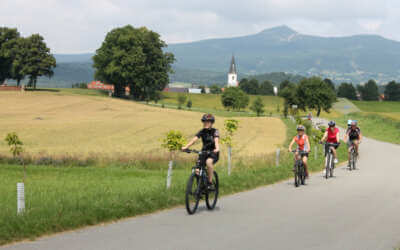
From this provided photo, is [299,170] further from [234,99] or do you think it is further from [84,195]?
[234,99]

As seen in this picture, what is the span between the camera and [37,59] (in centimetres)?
9600

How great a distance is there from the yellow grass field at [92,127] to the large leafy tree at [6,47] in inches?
366

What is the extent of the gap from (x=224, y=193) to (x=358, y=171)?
10.5 m

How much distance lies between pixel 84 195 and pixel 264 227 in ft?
16.3

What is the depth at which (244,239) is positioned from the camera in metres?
8.29

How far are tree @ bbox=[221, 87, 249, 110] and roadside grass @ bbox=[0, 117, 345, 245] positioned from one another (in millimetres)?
117271

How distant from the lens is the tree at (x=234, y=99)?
142 metres

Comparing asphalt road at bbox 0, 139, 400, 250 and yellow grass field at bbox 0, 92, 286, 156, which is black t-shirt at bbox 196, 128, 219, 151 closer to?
asphalt road at bbox 0, 139, 400, 250

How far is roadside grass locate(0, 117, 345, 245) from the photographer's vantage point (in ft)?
29.2

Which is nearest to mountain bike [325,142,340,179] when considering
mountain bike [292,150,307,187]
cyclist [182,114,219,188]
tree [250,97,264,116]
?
mountain bike [292,150,307,187]

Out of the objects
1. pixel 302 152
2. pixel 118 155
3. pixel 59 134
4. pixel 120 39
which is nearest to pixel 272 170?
pixel 302 152

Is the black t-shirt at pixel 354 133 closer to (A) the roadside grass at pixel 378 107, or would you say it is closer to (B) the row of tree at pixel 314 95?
(B) the row of tree at pixel 314 95

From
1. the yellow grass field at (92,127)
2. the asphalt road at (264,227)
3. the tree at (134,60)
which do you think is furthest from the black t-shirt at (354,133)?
the tree at (134,60)

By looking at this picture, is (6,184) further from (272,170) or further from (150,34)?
(150,34)
